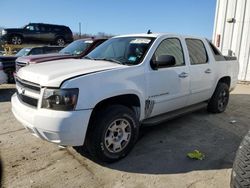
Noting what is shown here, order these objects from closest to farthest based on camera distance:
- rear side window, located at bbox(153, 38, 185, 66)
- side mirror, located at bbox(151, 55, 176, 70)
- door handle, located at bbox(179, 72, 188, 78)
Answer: side mirror, located at bbox(151, 55, 176, 70), rear side window, located at bbox(153, 38, 185, 66), door handle, located at bbox(179, 72, 188, 78)

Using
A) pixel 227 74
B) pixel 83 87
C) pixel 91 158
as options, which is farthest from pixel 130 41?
pixel 227 74

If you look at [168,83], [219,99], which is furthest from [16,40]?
[168,83]

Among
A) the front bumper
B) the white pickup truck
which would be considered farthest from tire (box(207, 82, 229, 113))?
the front bumper

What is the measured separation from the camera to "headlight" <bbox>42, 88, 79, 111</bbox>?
2.95 metres

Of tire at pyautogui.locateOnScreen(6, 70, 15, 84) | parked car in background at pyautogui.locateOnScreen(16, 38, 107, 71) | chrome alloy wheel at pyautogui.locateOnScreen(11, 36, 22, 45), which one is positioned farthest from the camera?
chrome alloy wheel at pyautogui.locateOnScreen(11, 36, 22, 45)

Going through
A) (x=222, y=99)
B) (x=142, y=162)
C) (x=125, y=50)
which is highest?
(x=125, y=50)

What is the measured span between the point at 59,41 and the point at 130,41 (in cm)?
1625

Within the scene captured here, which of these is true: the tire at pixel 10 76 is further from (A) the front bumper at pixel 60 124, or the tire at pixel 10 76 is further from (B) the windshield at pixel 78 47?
(A) the front bumper at pixel 60 124

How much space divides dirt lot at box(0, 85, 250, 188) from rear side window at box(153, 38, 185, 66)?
52.8 inches

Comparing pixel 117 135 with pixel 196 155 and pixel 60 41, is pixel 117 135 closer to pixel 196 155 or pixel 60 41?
pixel 196 155

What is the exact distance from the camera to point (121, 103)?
3.68 m

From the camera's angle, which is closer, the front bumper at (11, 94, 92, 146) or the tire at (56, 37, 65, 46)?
the front bumper at (11, 94, 92, 146)

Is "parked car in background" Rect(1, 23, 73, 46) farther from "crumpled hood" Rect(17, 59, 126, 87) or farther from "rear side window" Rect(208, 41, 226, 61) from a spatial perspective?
"crumpled hood" Rect(17, 59, 126, 87)

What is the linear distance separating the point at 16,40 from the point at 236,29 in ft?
47.8
